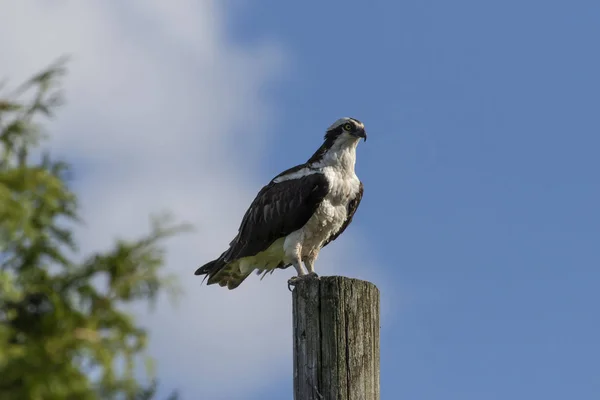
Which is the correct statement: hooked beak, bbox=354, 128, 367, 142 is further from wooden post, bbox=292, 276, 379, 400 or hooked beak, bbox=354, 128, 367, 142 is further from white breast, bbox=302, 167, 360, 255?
wooden post, bbox=292, 276, 379, 400

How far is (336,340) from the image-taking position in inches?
251

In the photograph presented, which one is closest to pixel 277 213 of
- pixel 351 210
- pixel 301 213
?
pixel 301 213

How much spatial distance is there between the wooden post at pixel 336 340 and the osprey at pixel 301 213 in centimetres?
380

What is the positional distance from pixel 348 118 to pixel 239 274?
212cm

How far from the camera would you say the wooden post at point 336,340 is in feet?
20.7

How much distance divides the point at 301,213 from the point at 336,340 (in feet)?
13.9

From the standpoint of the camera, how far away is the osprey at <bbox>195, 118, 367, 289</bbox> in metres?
10.6

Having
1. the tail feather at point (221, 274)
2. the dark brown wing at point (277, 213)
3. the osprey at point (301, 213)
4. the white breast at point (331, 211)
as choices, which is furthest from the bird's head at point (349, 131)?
the tail feather at point (221, 274)

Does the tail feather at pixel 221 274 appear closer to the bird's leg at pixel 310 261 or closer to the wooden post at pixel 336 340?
the bird's leg at pixel 310 261

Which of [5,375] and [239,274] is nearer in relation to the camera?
[5,375]

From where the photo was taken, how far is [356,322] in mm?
6473

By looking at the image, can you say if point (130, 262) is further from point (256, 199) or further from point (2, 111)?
point (256, 199)

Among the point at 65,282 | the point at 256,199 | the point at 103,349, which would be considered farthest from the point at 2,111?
the point at 256,199

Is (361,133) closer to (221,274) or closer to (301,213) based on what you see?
(301,213)
